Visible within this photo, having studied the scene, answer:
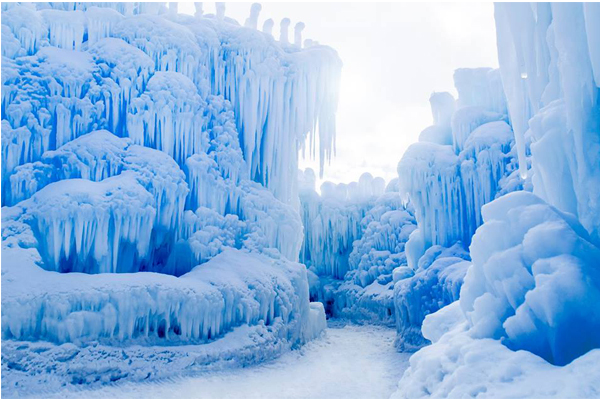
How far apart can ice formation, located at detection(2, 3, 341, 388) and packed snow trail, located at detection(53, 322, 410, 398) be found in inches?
26.3

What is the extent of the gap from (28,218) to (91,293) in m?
2.39

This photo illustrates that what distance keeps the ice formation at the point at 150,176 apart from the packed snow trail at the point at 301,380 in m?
0.67

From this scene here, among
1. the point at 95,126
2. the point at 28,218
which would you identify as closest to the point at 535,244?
the point at 28,218

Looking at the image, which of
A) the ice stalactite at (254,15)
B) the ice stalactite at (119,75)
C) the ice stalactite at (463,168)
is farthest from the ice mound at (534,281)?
the ice stalactite at (254,15)

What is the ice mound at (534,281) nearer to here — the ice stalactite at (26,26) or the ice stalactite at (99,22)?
the ice stalactite at (26,26)

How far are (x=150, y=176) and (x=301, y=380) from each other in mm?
5850

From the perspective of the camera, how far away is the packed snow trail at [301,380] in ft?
28.3

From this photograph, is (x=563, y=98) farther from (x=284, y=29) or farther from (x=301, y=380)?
(x=284, y=29)

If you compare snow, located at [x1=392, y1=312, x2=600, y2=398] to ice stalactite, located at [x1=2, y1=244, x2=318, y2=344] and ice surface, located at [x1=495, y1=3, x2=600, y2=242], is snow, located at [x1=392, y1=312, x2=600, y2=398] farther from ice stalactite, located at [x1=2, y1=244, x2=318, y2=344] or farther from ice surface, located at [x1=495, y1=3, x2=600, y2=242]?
ice stalactite, located at [x1=2, y1=244, x2=318, y2=344]

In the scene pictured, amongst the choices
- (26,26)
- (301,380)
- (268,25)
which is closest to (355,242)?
(268,25)

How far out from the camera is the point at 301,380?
9.78 metres

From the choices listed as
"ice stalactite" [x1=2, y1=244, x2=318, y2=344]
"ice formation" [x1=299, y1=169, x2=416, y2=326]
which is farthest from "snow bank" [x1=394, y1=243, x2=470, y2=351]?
"ice formation" [x1=299, y1=169, x2=416, y2=326]

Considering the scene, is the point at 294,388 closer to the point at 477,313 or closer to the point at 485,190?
the point at 477,313

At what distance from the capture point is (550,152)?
189 inches
